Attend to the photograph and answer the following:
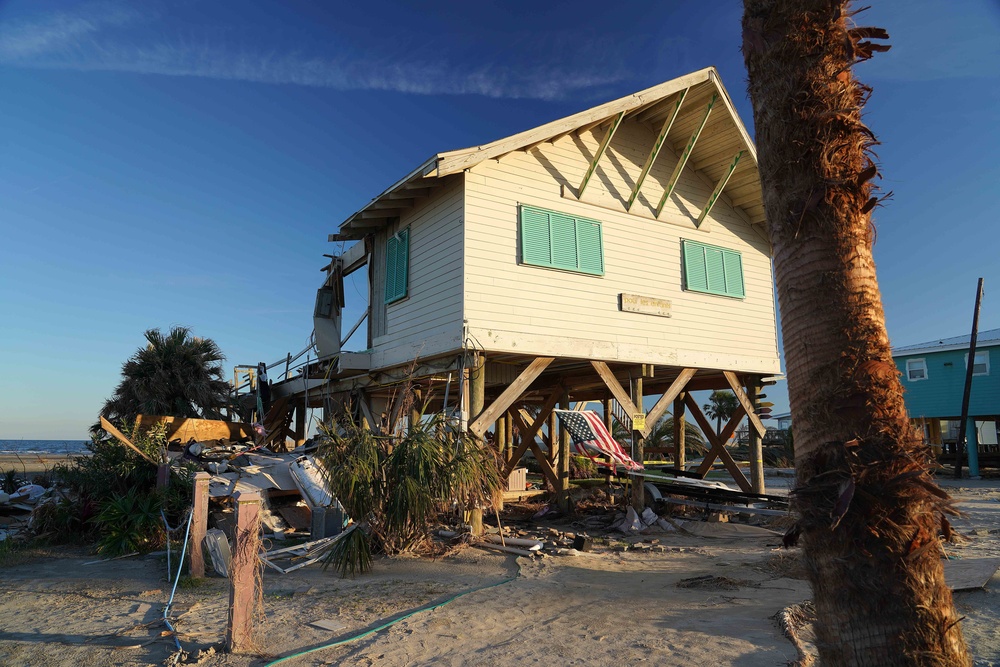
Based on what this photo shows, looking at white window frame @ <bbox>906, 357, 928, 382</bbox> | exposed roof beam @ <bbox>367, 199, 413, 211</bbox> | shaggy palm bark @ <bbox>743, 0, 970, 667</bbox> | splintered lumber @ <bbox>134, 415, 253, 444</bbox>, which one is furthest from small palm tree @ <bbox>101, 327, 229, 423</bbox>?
white window frame @ <bbox>906, 357, 928, 382</bbox>

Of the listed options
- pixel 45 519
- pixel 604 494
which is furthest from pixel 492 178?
pixel 45 519

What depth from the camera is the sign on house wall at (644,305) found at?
12531 millimetres

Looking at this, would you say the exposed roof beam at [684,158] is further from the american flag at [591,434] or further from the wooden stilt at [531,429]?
the wooden stilt at [531,429]

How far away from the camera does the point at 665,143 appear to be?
Answer: 549 inches

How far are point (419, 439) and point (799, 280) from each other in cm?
576

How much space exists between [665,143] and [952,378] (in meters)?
21.9

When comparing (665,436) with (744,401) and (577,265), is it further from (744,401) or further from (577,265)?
(577,265)

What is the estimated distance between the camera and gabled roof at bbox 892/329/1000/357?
88.8 feet

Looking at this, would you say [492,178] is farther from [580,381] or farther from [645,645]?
[645,645]

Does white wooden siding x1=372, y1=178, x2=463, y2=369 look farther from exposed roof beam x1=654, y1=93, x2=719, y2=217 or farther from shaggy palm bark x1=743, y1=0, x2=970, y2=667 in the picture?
shaggy palm bark x1=743, y1=0, x2=970, y2=667

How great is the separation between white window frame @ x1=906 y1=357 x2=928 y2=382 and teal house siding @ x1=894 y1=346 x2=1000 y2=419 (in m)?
0.07

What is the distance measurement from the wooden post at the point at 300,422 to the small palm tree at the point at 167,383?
210 centimetres

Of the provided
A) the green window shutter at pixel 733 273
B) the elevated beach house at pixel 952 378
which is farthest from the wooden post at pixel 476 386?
the elevated beach house at pixel 952 378

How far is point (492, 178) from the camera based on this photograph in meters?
11.4
